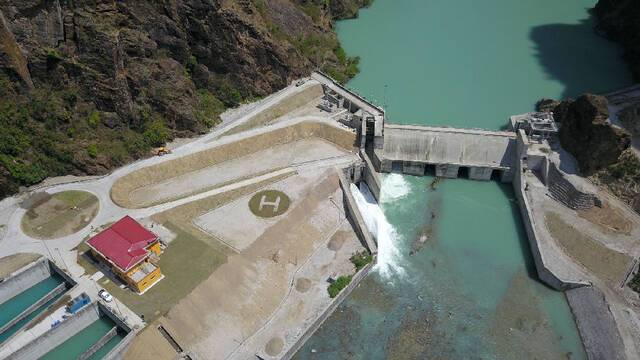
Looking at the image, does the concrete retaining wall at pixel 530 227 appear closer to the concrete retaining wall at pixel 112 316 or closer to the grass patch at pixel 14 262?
the concrete retaining wall at pixel 112 316

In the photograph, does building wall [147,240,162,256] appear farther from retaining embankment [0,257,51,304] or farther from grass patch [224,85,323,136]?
grass patch [224,85,323,136]

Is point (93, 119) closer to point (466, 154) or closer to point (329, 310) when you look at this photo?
point (329, 310)

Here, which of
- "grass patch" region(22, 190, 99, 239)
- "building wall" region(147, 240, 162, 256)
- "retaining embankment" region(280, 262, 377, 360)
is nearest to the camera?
"retaining embankment" region(280, 262, 377, 360)

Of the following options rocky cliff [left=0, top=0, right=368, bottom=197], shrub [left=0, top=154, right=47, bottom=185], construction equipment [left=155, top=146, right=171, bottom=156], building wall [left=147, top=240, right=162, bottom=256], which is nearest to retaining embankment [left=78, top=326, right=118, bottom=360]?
building wall [left=147, top=240, right=162, bottom=256]

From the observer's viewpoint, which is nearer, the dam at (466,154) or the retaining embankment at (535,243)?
the retaining embankment at (535,243)

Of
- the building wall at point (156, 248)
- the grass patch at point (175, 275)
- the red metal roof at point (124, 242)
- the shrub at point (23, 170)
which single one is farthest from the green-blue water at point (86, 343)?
the shrub at point (23, 170)

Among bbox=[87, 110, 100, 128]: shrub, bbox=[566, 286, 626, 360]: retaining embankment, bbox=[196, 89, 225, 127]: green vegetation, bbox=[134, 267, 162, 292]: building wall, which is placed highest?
bbox=[87, 110, 100, 128]: shrub

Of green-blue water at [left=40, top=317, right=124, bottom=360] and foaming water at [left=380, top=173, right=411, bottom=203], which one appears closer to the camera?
green-blue water at [left=40, top=317, right=124, bottom=360]
